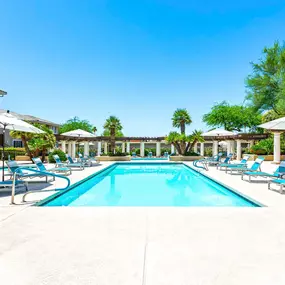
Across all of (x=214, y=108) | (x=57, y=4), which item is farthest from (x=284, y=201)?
(x=214, y=108)

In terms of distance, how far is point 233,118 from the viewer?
42875 millimetres

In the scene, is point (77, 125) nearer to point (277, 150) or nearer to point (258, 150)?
point (258, 150)

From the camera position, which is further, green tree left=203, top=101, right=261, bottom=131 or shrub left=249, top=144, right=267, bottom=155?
green tree left=203, top=101, right=261, bottom=131

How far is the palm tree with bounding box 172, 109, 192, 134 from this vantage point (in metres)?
30.3

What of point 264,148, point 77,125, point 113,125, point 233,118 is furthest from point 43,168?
point 77,125

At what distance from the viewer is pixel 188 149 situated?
87.7 feet

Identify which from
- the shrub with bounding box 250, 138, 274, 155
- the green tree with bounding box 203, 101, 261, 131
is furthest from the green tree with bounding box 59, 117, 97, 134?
the shrub with bounding box 250, 138, 274, 155

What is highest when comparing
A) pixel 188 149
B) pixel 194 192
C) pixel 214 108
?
pixel 214 108

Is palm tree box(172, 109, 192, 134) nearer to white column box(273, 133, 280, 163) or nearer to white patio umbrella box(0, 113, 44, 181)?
white column box(273, 133, 280, 163)

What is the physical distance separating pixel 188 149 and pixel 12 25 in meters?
19.9
